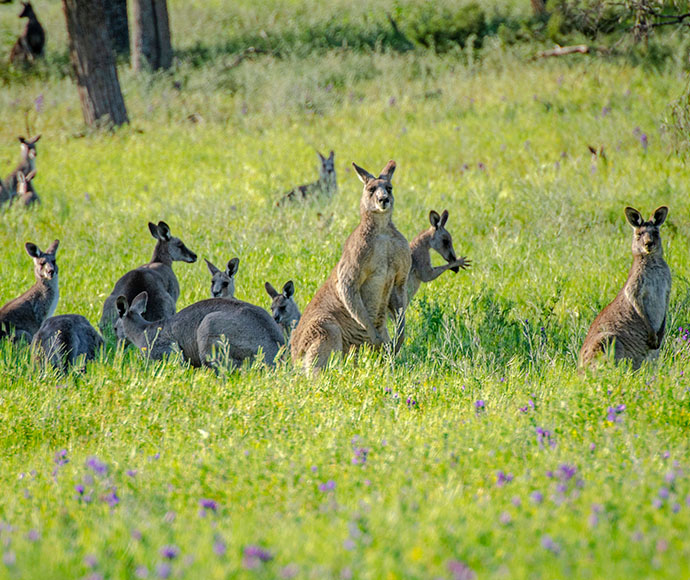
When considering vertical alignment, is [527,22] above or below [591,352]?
above

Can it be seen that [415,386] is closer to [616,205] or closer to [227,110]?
[616,205]

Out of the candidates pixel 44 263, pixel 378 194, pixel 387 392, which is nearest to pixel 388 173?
pixel 378 194

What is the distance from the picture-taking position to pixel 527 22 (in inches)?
1014

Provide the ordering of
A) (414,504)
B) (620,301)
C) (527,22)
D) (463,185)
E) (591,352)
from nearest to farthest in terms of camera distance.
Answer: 1. (414,504)
2. (591,352)
3. (620,301)
4. (463,185)
5. (527,22)

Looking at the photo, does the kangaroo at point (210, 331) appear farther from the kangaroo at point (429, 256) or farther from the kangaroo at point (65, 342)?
the kangaroo at point (429, 256)

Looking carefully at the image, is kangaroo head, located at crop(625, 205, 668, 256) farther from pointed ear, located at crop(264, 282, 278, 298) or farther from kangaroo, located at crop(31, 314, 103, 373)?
kangaroo, located at crop(31, 314, 103, 373)

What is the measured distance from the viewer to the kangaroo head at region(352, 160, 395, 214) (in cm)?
746

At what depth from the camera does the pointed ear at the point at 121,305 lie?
8411mm

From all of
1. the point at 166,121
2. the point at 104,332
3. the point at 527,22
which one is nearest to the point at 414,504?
the point at 104,332

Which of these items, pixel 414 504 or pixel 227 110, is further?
pixel 227 110

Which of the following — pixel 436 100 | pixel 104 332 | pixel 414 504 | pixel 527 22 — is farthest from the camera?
pixel 527 22

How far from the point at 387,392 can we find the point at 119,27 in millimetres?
27548

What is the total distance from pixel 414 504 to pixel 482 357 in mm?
3391

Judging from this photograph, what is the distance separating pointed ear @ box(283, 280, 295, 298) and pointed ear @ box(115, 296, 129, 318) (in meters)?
1.66
